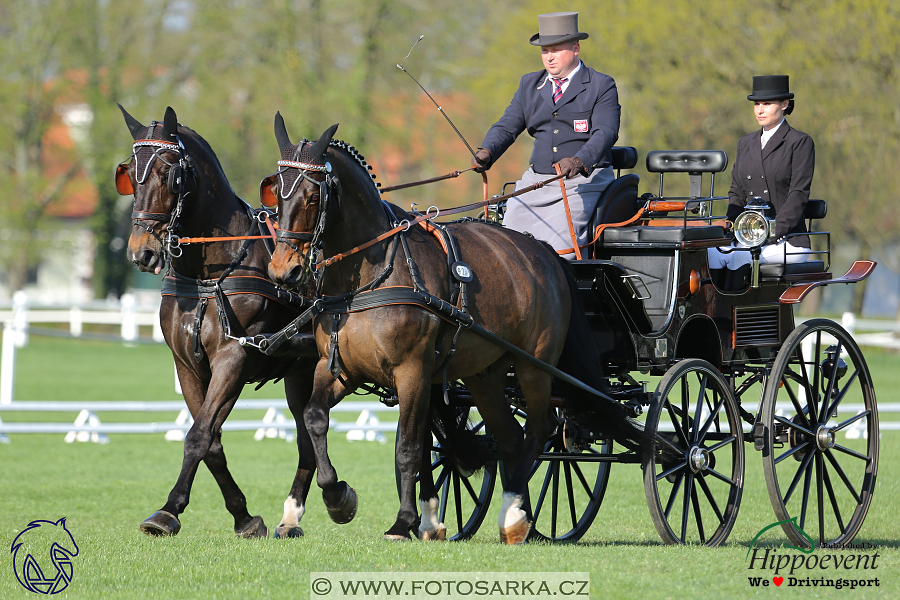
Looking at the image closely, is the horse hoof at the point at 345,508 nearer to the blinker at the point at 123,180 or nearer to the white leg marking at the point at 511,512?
the white leg marking at the point at 511,512

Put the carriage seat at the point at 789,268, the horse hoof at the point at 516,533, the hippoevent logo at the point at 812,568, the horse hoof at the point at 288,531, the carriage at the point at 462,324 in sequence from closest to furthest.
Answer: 1. the hippoevent logo at the point at 812,568
2. the carriage at the point at 462,324
3. the horse hoof at the point at 516,533
4. the horse hoof at the point at 288,531
5. the carriage seat at the point at 789,268

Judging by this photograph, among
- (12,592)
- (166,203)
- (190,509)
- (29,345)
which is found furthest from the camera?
(29,345)

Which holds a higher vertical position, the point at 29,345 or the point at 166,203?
the point at 166,203

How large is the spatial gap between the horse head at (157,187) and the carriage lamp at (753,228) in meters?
3.23

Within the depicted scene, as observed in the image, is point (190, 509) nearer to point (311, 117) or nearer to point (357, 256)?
point (357, 256)

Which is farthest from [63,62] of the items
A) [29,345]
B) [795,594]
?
A: [795,594]

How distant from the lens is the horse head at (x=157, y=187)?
19.6ft

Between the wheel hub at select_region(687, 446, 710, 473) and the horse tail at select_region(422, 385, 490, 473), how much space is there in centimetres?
115

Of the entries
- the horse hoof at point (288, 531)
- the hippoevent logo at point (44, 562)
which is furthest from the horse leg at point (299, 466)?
the hippoevent logo at point (44, 562)

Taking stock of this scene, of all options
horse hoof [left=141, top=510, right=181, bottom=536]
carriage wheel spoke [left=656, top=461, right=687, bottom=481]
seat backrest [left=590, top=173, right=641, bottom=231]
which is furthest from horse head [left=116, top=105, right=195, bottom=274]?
carriage wheel spoke [left=656, top=461, right=687, bottom=481]

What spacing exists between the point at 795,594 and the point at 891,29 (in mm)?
17624

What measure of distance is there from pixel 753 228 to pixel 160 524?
3776 millimetres

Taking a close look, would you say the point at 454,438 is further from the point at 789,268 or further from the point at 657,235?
the point at 789,268

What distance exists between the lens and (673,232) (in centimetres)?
645
